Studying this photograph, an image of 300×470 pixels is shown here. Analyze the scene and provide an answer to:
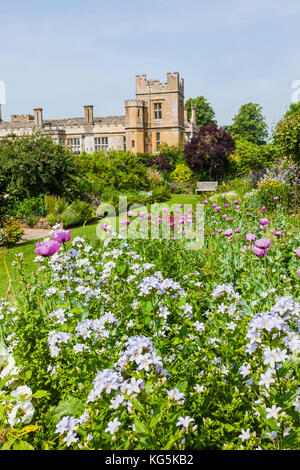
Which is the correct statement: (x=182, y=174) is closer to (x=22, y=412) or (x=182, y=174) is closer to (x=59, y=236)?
(x=59, y=236)

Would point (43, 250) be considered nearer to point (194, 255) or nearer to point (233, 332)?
point (233, 332)

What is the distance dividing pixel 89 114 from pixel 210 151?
21.2 metres

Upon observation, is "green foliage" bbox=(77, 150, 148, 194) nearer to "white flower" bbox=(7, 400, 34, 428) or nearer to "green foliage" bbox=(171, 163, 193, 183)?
"green foliage" bbox=(171, 163, 193, 183)

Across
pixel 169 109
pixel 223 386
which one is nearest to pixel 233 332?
pixel 223 386

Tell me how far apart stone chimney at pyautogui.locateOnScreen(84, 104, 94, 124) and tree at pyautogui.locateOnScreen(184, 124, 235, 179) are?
19.2 m

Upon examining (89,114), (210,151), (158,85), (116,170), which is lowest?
(116,170)

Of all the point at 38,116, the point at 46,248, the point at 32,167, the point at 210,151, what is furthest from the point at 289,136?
the point at 38,116

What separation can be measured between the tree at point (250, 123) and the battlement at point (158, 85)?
47.1ft

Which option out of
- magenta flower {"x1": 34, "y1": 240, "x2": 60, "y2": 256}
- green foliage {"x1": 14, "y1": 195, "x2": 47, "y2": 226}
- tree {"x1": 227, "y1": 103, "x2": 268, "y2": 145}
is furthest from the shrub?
tree {"x1": 227, "y1": 103, "x2": 268, "y2": 145}

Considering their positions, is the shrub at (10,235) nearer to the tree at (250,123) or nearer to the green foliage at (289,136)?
the green foliage at (289,136)

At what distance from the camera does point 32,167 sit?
41.1 ft

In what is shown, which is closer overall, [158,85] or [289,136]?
[289,136]

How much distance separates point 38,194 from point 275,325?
40.2ft

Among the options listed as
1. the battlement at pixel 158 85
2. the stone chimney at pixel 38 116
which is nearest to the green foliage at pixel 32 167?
the battlement at pixel 158 85
